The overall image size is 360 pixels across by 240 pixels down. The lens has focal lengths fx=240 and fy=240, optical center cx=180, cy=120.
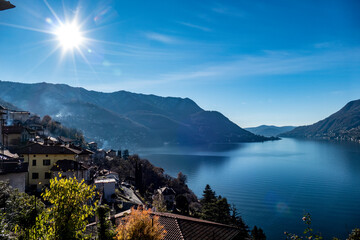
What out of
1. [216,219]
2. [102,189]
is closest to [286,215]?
[216,219]

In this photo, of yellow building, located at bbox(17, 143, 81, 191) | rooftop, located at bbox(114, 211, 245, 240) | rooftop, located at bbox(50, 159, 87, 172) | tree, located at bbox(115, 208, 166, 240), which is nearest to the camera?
tree, located at bbox(115, 208, 166, 240)

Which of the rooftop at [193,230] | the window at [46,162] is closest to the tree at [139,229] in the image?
the rooftop at [193,230]

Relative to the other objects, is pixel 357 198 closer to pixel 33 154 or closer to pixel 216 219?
pixel 216 219

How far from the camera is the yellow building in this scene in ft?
91.5

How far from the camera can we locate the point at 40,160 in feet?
94.2

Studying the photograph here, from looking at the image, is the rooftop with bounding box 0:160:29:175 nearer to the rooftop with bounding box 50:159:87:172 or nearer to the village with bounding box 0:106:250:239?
the village with bounding box 0:106:250:239

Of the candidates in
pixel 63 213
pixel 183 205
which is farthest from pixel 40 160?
pixel 183 205

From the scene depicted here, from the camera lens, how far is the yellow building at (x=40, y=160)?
27.9 metres

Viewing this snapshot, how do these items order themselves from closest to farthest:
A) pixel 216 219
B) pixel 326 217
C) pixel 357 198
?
pixel 216 219 < pixel 326 217 < pixel 357 198

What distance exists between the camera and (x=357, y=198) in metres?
66.9

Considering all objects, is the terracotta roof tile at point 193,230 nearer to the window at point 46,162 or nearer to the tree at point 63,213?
the tree at point 63,213

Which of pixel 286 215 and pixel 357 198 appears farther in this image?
pixel 357 198

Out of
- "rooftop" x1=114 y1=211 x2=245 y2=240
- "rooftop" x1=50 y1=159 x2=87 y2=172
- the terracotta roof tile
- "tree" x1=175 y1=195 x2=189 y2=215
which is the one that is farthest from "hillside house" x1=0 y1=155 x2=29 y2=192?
"tree" x1=175 y1=195 x2=189 y2=215

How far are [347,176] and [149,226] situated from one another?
10948 centimetres
